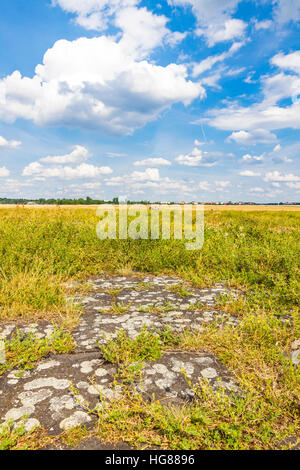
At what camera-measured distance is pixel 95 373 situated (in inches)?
114

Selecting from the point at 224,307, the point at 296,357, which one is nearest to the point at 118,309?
the point at 224,307

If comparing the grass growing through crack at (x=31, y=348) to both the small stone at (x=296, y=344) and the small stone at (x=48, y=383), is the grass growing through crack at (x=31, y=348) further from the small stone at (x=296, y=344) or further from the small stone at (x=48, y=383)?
the small stone at (x=296, y=344)

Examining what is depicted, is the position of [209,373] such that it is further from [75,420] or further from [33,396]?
[33,396]

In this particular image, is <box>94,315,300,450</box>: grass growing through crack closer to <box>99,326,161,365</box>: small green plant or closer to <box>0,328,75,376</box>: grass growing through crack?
<box>99,326,161,365</box>: small green plant

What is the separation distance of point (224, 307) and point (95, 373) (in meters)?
2.68

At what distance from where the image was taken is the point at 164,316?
4.43 meters

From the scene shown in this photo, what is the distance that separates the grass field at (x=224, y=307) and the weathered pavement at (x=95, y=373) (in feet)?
0.66

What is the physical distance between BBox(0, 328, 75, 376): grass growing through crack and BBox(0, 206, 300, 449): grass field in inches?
20.5

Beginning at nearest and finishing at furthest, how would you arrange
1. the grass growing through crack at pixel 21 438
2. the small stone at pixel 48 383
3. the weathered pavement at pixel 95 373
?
the grass growing through crack at pixel 21 438 → the weathered pavement at pixel 95 373 → the small stone at pixel 48 383

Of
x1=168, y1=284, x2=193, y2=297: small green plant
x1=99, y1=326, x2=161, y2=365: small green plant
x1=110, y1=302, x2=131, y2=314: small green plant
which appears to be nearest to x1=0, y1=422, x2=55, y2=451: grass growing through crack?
x1=99, y1=326, x2=161, y2=365: small green plant

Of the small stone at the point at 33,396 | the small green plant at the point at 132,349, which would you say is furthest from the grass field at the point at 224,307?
the small stone at the point at 33,396

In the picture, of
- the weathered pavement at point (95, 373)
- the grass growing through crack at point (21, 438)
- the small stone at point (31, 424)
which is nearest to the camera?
the grass growing through crack at point (21, 438)

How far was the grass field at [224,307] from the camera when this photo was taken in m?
2.19
